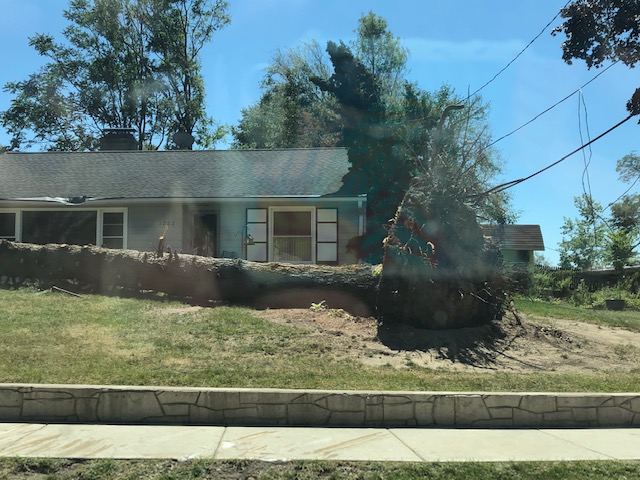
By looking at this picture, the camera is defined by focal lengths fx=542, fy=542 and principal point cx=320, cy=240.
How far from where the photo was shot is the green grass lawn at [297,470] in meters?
4.25

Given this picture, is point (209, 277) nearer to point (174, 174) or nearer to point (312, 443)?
point (312, 443)

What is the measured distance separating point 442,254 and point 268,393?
5.01 meters

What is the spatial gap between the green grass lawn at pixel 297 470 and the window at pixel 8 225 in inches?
605

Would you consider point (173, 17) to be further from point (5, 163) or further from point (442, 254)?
point (442, 254)

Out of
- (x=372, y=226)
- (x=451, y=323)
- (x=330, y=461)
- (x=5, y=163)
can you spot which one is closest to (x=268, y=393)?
(x=330, y=461)

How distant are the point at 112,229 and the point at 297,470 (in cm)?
1478

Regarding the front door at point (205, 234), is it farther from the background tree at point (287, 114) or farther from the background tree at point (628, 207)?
the background tree at point (628, 207)

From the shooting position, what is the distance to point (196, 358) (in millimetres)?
7465

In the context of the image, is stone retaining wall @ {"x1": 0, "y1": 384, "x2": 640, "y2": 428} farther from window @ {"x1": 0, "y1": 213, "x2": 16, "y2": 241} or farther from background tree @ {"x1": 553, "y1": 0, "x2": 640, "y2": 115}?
window @ {"x1": 0, "y1": 213, "x2": 16, "y2": 241}

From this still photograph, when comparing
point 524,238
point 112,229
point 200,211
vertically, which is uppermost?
point 200,211

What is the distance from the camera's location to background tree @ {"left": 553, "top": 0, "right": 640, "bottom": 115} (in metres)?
7.79

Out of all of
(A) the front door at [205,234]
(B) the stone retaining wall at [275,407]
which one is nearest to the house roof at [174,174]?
(A) the front door at [205,234]

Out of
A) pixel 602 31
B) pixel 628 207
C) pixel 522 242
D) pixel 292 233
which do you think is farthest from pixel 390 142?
pixel 628 207

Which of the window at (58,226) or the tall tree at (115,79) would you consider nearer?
the window at (58,226)
